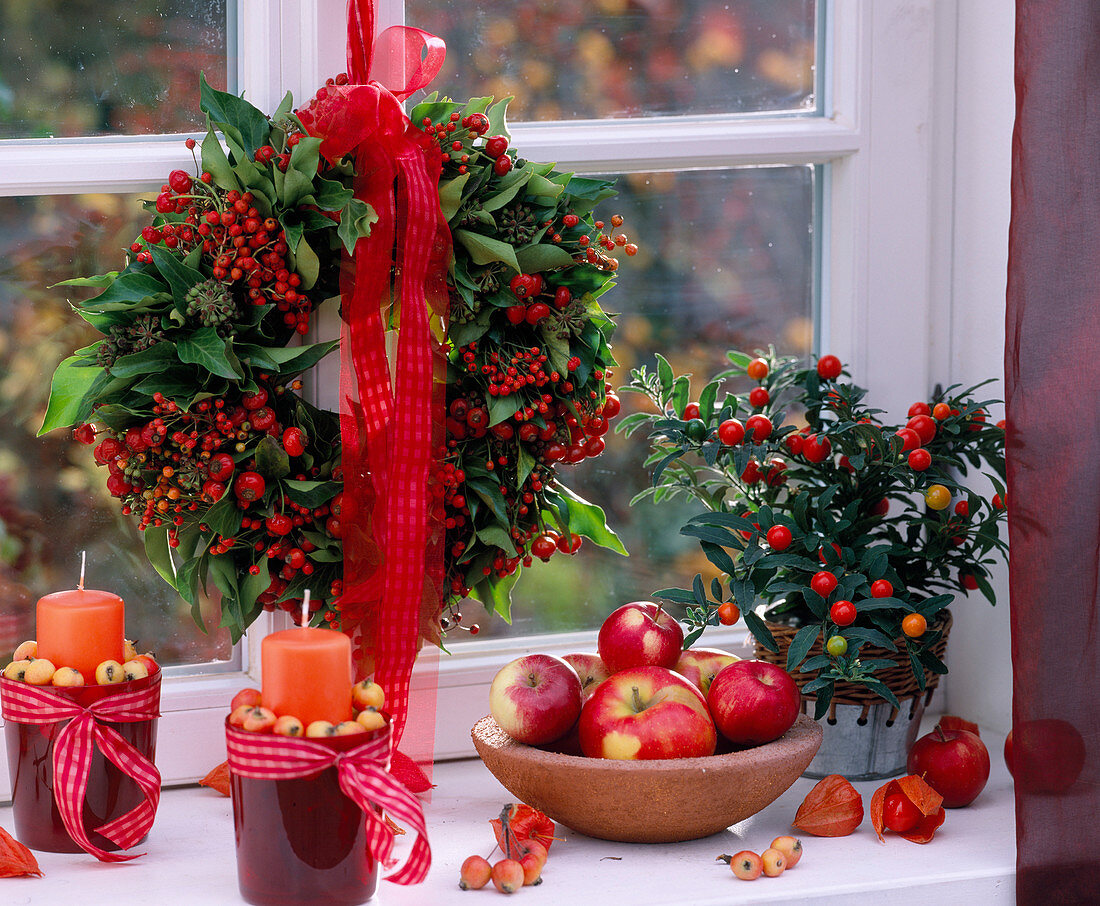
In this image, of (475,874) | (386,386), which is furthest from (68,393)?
(475,874)

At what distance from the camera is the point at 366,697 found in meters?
0.83

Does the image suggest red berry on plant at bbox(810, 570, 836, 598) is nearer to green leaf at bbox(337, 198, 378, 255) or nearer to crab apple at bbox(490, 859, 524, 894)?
crab apple at bbox(490, 859, 524, 894)

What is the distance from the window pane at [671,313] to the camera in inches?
48.8

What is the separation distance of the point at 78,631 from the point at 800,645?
0.60 metres

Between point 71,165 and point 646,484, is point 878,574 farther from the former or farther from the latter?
point 71,165

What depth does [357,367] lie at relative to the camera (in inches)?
37.6

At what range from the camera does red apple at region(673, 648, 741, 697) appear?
1018 millimetres

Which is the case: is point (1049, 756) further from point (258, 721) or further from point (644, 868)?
point (258, 721)

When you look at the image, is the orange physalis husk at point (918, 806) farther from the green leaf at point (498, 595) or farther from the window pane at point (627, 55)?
the window pane at point (627, 55)

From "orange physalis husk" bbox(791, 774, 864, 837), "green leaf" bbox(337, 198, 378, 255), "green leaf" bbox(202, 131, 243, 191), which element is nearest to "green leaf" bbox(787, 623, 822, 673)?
"orange physalis husk" bbox(791, 774, 864, 837)

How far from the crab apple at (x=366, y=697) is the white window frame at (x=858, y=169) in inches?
11.4

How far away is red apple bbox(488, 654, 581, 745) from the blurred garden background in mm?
258

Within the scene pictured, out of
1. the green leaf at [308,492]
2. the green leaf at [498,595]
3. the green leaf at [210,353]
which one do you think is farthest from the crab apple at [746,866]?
the green leaf at [210,353]

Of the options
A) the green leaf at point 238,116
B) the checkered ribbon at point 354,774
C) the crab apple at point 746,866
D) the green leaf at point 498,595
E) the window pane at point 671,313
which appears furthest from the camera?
the window pane at point 671,313
